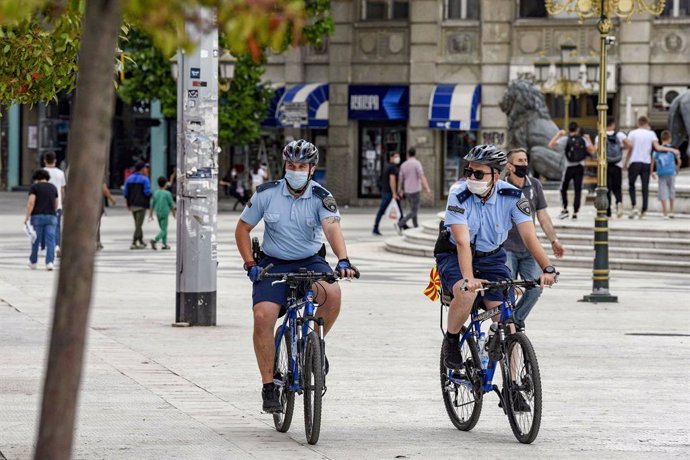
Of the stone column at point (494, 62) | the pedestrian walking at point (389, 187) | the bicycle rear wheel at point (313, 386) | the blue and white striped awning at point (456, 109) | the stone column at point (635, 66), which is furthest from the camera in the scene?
the stone column at point (494, 62)

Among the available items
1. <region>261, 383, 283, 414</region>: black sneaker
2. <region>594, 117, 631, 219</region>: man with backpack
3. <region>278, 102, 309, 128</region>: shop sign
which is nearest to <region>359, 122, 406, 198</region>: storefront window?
<region>278, 102, 309, 128</region>: shop sign

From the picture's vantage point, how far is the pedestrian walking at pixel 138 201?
93.5 ft

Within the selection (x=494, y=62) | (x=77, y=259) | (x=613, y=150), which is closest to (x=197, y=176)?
(x=77, y=259)

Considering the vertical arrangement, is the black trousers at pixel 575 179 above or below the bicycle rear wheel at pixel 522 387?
above

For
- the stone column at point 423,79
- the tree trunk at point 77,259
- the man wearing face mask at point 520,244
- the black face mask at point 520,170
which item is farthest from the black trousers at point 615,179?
the tree trunk at point 77,259

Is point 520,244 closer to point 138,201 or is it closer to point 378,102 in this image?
point 138,201

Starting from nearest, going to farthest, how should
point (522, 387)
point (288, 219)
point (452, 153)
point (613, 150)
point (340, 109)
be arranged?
point (522, 387)
point (288, 219)
point (613, 150)
point (452, 153)
point (340, 109)

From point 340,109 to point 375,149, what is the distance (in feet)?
5.11

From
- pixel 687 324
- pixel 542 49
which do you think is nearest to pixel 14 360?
pixel 687 324

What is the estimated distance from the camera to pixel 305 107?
153 feet

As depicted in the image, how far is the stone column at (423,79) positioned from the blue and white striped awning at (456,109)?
0.64 metres

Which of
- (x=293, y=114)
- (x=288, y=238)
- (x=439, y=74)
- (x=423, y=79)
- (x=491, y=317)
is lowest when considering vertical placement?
(x=491, y=317)

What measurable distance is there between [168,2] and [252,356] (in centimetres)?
879

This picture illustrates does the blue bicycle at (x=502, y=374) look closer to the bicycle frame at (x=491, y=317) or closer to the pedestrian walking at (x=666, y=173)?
the bicycle frame at (x=491, y=317)
